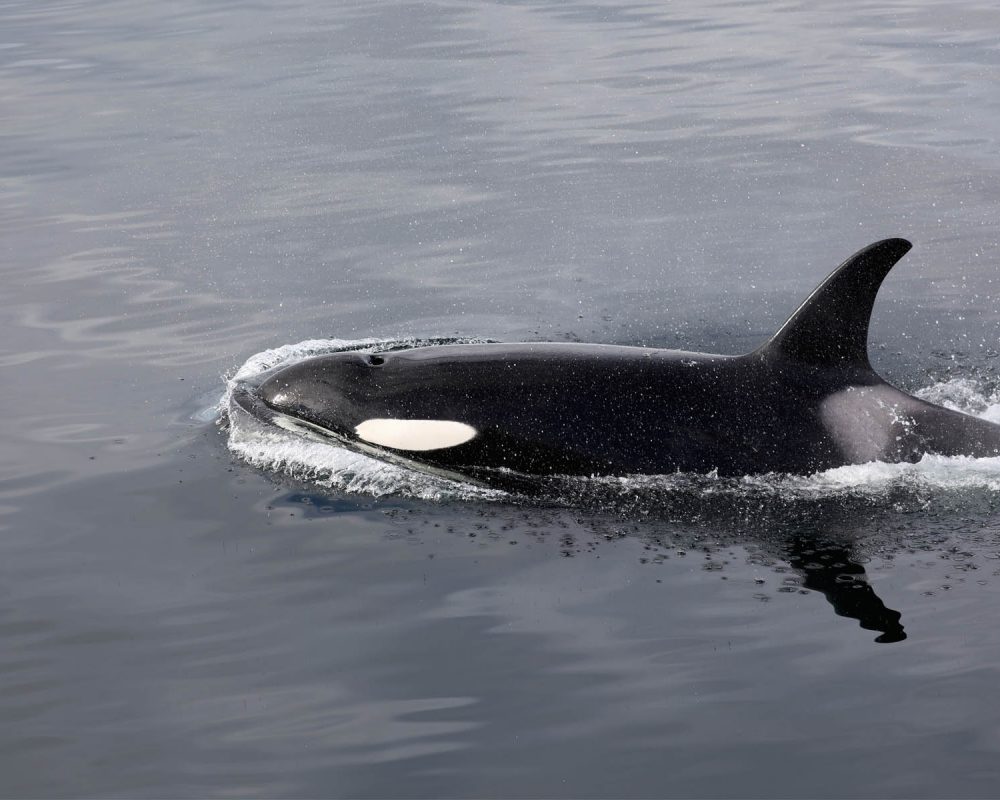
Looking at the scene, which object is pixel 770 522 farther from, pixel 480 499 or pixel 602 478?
pixel 480 499

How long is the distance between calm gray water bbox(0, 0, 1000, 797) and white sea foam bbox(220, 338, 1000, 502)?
5 centimetres

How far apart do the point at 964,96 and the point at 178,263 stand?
13044mm

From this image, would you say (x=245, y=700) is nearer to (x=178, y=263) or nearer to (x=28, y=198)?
(x=178, y=263)

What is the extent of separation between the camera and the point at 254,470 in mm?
9969

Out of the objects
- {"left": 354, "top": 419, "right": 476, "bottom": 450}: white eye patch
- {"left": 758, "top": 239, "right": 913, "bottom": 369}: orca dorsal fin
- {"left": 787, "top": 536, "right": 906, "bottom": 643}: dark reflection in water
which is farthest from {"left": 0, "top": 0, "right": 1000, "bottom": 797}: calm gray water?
{"left": 758, "top": 239, "right": 913, "bottom": 369}: orca dorsal fin

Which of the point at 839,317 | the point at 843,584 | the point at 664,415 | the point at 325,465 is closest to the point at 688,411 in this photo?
the point at 664,415

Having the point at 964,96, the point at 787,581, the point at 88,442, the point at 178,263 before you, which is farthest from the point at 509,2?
the point at 787,581

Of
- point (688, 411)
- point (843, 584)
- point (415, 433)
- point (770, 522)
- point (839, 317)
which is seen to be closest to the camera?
point (843, 584)

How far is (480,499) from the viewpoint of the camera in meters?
9.25

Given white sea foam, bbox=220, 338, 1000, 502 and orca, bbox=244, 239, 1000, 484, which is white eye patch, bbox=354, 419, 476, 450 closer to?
orca, bbox=244, 239, 1000, 484

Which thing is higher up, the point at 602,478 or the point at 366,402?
the point at 366,402

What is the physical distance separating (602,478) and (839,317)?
6.08 ft

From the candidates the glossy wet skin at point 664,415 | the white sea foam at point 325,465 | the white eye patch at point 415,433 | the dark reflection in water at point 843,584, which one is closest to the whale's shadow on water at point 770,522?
the dark reflection in water at point 843,584

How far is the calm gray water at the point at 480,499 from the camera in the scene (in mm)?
6664
